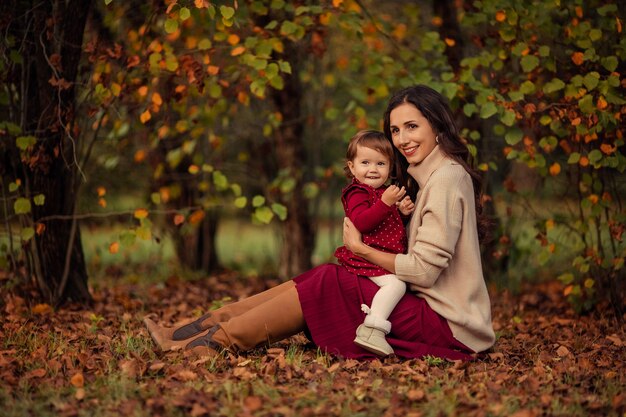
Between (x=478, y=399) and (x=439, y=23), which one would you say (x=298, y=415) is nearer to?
(x=478, y=399)

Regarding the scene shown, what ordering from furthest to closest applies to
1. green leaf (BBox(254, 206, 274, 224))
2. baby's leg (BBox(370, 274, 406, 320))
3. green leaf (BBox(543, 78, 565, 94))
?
green leaf (BBox(254, 206, 274, 224)), green leaf (BBox(543, 78, 565, 94)), baby's leg (BBox(370, 274, 406, 320))

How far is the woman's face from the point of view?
4.19 m

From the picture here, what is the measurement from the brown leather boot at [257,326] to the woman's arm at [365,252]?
0.41 m

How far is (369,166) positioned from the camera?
4199mm

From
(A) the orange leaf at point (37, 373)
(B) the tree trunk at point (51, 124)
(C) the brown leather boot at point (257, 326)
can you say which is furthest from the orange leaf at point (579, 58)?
(A) the orange leaf at point (37, 373)

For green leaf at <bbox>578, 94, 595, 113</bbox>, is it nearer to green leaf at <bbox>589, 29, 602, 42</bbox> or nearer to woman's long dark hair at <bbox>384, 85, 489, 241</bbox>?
green leaf at <bbox>589, 29, 602, 42</bbox>

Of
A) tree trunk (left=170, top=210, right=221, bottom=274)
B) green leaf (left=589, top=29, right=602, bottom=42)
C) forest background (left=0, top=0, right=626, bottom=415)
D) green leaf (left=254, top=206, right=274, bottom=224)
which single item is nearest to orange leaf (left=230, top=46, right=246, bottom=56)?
forest background (left=0, top=0, right=626, bottom=415)

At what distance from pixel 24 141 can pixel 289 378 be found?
2.72m

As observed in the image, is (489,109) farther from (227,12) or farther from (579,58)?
(227,12)

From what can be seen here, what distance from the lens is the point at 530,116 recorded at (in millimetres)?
5352

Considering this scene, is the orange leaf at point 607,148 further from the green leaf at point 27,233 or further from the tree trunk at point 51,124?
the green leaf at point 27,233

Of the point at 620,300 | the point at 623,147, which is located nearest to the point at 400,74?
the point at 623,147

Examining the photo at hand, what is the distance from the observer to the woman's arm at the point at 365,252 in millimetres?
4066

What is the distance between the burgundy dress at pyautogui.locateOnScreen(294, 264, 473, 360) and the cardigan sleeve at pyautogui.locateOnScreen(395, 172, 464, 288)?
200 millimetres
